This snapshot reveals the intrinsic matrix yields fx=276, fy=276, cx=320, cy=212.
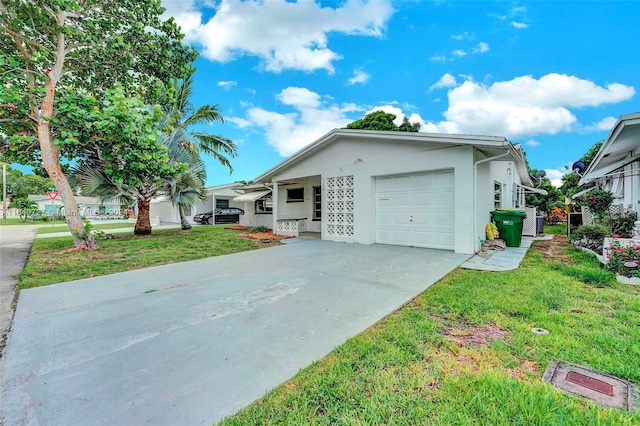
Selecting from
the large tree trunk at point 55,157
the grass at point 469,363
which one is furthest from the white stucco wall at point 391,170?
the large tree trunk at point 55,157

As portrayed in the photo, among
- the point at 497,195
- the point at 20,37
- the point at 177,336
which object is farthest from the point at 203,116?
the point at 177,336

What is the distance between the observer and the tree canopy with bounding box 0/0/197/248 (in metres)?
7.76

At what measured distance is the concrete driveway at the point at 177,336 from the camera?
2.11 meters

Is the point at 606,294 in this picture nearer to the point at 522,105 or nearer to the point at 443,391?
the point at 443,391

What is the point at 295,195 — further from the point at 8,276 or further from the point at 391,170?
the point at 8,276

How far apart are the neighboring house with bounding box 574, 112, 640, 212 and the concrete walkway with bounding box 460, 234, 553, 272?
2.85m

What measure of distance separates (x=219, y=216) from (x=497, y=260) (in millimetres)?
22136

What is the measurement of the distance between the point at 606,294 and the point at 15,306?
30.2 feet

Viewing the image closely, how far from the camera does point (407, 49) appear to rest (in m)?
11.7

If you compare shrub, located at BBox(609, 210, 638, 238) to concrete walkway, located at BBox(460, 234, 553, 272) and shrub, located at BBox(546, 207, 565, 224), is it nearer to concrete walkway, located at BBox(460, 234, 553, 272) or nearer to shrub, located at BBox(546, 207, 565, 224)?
concrete walkway, located at BBox(460, 234, 553, 272)

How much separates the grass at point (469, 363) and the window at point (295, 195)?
11.7 metres

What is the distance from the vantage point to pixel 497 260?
22.7 ft

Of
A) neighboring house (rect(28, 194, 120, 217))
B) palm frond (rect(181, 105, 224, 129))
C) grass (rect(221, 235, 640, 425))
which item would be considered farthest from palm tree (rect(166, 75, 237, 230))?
neighboring house (rect(28, 194, 120, 217))

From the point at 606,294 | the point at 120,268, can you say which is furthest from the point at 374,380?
the point at 120,268
